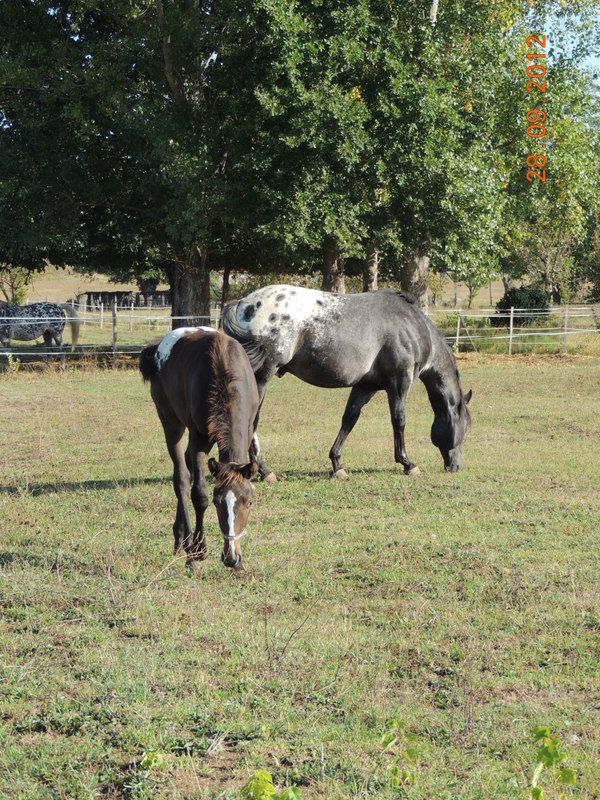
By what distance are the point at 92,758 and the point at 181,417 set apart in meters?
3.58

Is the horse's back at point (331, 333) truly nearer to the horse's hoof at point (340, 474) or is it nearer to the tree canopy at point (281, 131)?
the horse's hoof at point (340, 474)

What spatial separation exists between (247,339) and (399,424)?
230cm

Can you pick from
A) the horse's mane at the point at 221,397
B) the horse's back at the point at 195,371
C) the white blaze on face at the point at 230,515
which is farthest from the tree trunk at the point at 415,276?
the white blaze on face at the point at 230,515

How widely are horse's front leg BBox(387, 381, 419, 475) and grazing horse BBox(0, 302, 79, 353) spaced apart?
15.8 meters

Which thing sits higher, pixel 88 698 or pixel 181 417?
pixel 181 417

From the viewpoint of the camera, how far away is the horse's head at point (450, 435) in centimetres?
1059

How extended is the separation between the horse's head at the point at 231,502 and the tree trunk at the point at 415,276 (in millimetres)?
19684

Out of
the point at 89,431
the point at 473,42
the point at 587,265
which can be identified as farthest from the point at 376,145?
the point at 587,265

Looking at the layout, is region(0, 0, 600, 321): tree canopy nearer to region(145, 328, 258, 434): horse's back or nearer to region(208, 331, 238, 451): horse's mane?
region(145, 328, 258, 434): horse's back

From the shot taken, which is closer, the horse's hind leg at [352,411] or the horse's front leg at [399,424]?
the horse's front leg at [399,424]

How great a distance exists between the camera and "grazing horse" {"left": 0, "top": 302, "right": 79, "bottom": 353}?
25.0 metres

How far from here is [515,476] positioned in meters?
10.1

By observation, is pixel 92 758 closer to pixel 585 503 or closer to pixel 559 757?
pixel 559 757

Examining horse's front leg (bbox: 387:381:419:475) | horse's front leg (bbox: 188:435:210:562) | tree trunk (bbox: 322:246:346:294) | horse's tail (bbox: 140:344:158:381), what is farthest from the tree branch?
horse's front leg (bbox: 188:435:210:562)
